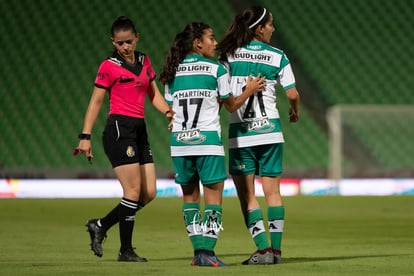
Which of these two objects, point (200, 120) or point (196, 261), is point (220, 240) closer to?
point (196, 261)

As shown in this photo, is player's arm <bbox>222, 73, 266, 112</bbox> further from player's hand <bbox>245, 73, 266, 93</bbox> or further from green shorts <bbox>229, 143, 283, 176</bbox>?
green shorts <bbox>229, 143, 283, 176</bbox>

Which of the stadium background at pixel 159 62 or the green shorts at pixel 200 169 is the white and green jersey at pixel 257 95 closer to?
the green shorts at pixel 200 169

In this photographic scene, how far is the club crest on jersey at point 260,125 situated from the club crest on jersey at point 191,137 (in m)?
0.40

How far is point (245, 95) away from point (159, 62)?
12.5 meters

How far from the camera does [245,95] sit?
21.4 ft

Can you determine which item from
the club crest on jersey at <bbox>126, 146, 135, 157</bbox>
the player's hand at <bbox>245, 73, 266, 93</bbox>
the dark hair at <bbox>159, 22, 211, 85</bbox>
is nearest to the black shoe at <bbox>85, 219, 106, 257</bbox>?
the club crest on jersey at <bbox>126, 146, 135, 157</bbox>

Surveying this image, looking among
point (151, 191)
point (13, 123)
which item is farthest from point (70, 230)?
point (13, 123)

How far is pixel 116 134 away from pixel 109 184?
968 cm

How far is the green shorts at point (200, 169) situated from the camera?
6504 millimetres

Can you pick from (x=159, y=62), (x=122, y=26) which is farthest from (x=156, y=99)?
(x=159, y=62)

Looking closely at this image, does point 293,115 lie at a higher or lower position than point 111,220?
higher

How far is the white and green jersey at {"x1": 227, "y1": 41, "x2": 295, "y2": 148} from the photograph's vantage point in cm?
672

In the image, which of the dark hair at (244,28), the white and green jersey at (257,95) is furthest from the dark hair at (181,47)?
the white and green jersey at (257,95)

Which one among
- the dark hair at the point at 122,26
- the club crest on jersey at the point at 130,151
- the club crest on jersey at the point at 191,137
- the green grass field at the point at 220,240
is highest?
the dark hair at the point at 122,26
